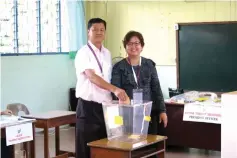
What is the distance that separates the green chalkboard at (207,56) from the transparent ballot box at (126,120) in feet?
12.1

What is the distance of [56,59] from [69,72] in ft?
1.34

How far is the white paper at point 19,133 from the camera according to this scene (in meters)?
4.38

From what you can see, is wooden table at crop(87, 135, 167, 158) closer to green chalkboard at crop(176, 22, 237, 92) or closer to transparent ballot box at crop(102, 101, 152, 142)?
transparent ballot box at crop(102, 101, 152, 142)

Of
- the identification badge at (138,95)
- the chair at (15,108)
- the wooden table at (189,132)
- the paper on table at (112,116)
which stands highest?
the identification badge at (138,95)

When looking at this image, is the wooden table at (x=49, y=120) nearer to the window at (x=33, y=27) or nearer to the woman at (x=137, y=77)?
the woman at (x=137, y=77)

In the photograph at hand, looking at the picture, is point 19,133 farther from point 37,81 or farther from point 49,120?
point 37,81

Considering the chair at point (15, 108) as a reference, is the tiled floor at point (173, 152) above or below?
A: below

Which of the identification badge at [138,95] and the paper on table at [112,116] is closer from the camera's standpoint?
the paper on table at [112,116]

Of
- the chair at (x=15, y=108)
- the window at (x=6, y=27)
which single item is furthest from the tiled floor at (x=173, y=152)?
the window at (x=6, y=27)

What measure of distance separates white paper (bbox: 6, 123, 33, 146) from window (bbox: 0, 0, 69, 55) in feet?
9.62

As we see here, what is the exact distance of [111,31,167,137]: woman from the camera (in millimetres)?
3949

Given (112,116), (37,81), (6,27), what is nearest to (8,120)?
(112,116)

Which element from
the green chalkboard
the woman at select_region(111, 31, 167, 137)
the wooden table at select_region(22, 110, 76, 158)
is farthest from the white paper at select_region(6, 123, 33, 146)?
the green chalkboard

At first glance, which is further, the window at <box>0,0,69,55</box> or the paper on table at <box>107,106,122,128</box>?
the window at <box>0,0,69,55</box>
